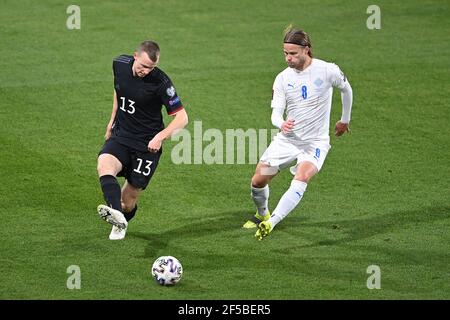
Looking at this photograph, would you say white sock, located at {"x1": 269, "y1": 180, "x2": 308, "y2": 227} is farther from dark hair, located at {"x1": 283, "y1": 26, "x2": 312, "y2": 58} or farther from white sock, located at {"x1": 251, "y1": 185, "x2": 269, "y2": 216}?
dark hair, located at {"x1": 283, "y1": 26, "x2": 312, "y2": 58}

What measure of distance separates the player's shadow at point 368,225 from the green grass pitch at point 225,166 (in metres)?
0.02

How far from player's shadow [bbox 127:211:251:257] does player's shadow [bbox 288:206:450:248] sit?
0.56 metres

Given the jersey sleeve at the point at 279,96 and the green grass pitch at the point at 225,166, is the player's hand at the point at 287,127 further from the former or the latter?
the green grass pitch at the point at 225,166

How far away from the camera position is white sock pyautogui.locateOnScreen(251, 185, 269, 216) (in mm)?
11438

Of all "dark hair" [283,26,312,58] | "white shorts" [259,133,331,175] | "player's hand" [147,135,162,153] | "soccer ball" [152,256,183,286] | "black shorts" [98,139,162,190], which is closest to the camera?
"soccer ball" [152,256,183,286]

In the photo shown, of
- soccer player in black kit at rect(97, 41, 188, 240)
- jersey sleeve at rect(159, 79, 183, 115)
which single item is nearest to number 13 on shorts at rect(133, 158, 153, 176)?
soccer player in black kit at rect(97, 41, 188, 240)

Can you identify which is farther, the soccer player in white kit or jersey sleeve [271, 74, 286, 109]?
jersey sleeve [271, 74, 286, 109]

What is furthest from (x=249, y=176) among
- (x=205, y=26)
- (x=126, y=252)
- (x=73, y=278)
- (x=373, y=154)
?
(x=205, y=26)

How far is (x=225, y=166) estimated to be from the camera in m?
13.4

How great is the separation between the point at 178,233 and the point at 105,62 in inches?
241

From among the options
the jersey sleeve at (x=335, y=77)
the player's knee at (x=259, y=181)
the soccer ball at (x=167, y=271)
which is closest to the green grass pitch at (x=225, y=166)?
the soccer ball at (x=167, y=271)

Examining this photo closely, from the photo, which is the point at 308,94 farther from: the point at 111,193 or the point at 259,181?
the point at 111,193

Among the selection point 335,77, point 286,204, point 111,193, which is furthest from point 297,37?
point 111,193

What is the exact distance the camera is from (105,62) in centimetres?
1675
